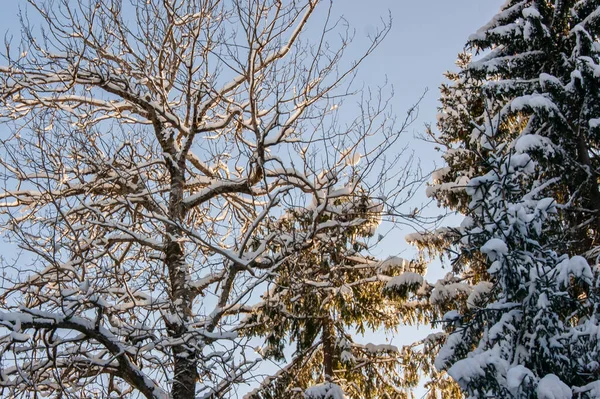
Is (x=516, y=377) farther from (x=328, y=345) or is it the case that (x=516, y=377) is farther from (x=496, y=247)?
(x=328, y=345)

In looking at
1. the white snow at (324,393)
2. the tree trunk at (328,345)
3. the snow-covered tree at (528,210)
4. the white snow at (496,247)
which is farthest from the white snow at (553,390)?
the tree trunk at (328,345)

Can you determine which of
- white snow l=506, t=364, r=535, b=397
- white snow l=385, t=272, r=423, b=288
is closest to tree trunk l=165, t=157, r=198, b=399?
white snow l=506, t=364, r=535, b=397

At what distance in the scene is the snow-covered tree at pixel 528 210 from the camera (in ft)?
15.1

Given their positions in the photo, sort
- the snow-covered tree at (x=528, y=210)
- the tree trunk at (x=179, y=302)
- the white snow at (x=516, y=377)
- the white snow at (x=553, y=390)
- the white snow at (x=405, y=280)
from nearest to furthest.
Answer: the white snow at (x=553, y=390), the white snow at (x=516, y=377), the snow-covered tree at (x=528, y=210), the tree trunk at (x=179, y=302), the white snow at (x=405, y=280)

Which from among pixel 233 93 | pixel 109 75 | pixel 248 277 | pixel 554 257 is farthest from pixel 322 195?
pixel 109 75

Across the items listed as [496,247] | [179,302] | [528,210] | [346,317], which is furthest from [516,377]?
[346,317]

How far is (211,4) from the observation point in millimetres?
7875

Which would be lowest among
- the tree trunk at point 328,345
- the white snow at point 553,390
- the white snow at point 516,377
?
the white snow at point 553,390

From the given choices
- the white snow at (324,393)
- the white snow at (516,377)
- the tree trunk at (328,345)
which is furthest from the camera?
the tree trunk at (328,345)

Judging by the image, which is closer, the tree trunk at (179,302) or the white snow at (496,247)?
the white snow at (496,247)

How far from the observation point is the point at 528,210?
5.46m

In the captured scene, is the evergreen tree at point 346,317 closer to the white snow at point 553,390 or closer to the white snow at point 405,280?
the white snow at point 405,280

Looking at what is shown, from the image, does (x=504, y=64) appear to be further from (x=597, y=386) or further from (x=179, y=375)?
(x=179, y=375)

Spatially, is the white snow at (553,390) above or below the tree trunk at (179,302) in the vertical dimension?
below
